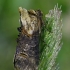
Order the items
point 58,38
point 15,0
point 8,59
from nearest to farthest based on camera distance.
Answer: point 58,38
point 15,0
point 8,59

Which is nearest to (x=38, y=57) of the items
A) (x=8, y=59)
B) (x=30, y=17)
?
(x=30, y=17)

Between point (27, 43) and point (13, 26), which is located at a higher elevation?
point (13, 26)

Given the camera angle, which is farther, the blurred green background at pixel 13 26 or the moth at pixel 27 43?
the blurred green background at pixel 13 26

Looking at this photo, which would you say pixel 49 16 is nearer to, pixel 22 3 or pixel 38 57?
pixel 38 57

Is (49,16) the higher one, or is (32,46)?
(49,16)

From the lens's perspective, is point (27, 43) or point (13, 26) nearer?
point (27, 43)
